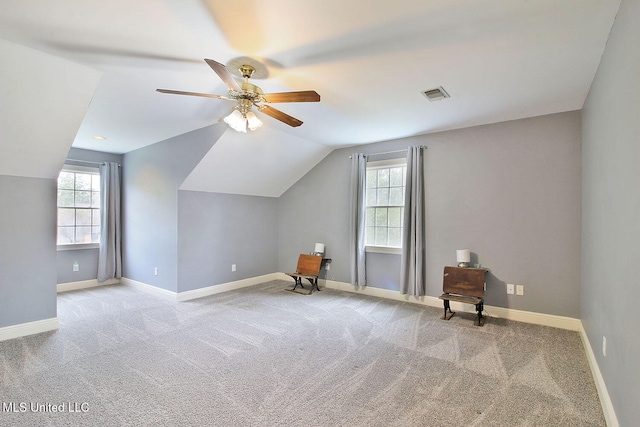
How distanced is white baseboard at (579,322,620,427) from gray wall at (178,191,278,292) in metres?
4.70

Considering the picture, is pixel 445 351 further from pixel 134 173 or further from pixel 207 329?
pixel 134 173

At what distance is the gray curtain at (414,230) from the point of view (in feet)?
13.9

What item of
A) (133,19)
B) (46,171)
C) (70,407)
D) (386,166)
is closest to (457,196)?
(386,166)

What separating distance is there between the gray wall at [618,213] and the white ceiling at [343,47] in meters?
0.30

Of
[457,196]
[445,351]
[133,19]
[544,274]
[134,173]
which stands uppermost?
[133,19]

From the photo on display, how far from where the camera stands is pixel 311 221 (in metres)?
5.59

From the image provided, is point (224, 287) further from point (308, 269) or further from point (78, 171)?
point (78, 171)

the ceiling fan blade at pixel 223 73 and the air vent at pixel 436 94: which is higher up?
the air vent at pixel 436 94

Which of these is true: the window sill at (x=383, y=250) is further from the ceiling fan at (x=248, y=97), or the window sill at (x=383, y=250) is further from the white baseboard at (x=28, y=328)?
the white baseboard at (x=28, y=328)

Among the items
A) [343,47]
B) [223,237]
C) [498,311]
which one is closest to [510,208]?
[498,311]

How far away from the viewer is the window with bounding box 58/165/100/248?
5043mm

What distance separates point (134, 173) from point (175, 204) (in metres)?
1.51

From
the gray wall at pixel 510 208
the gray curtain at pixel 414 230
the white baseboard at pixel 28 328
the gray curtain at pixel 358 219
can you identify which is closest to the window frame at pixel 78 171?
the white baseboard at pixel 28 328

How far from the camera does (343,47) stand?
214 centimetres
